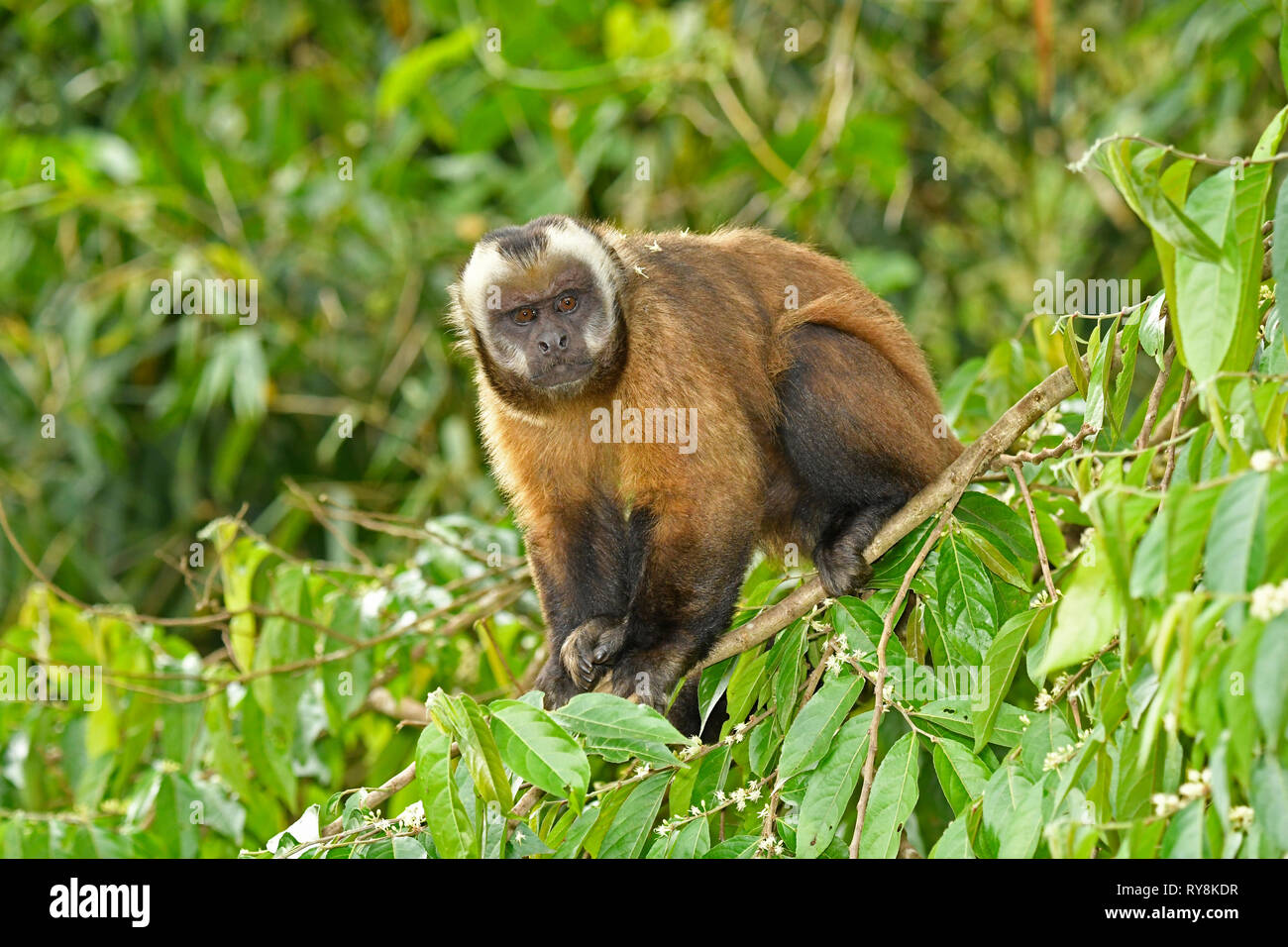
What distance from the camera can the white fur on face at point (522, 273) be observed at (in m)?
4.42

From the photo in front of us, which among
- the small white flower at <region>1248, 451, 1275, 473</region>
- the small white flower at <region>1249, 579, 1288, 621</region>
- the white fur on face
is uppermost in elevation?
the white fur on face

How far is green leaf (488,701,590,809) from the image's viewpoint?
102 inches

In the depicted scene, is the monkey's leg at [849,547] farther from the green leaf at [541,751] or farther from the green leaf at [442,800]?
the green leaf at [442,800]

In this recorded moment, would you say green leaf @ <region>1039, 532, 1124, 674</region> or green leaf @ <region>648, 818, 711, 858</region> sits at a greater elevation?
green leaf @ <region>1039, 532, 1124, 674</region>

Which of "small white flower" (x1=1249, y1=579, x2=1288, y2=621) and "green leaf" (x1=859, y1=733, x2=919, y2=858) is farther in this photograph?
"green leaf" (x1=859, y1=733, x2=919, y2=858)

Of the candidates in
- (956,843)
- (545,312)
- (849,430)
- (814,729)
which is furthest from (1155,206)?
(545,312)

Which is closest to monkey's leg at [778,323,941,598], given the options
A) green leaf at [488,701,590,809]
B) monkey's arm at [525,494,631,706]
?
monkey's arm at [525,494,631,706]

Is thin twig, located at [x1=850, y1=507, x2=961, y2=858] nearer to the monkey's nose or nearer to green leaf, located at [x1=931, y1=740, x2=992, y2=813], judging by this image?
green leaf, located at [x1=931, y1=740, x2=992, y2=813]

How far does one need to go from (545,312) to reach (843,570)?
1395mm

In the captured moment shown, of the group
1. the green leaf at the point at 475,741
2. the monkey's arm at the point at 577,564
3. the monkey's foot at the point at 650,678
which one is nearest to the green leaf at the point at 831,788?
the green leaf at the point at 475,741

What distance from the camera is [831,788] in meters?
2.87

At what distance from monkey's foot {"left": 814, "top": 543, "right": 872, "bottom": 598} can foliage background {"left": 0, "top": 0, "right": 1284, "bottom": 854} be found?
12.2ft
